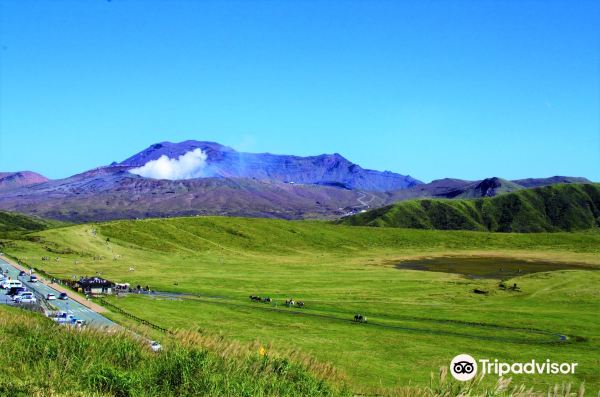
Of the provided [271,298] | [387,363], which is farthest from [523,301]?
[387,363]

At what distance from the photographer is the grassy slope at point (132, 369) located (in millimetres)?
19891

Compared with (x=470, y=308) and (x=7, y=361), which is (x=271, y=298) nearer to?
(x=470, y=308)

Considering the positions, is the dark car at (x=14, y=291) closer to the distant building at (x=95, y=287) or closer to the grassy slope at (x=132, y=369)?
the distant building at (x=95, y=287)

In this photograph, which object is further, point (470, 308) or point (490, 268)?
point (490, 268)

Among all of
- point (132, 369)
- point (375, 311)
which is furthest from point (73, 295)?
point (132, 369)

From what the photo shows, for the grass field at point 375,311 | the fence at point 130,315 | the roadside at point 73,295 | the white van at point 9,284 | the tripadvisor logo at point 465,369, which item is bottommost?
the grass field at point 375,311

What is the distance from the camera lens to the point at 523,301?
364 feet

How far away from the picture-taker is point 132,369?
78.1ft

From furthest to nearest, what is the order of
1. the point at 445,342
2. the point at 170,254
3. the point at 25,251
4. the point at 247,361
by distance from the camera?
the point at 170,254 < the point at 25,251 < the point at 445,342 < the point at 247,361

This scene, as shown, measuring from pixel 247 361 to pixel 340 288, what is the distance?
106m

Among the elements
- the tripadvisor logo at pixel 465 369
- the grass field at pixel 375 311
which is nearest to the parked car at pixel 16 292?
the grass field at pixel 375 311

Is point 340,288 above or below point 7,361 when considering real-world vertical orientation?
below

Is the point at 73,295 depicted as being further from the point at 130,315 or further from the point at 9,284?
the point at 130,315

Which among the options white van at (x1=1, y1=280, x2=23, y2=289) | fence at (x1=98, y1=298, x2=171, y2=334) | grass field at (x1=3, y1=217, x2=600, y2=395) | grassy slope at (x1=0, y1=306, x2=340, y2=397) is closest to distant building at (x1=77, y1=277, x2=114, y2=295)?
grass field at (x1=3, y1=217, x2=600, y2=395)
